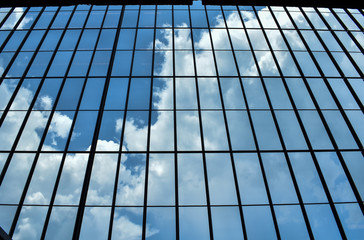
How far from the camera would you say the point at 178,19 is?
18.8 meters

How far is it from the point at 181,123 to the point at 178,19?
353 inches

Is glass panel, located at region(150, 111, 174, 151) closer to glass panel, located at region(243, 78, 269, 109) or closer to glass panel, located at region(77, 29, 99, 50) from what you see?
glass panel, located at region(243, 78, 269, 109)

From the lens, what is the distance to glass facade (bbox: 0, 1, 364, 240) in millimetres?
11281

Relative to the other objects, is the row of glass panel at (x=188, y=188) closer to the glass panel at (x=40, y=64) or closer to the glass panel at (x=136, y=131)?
the glass panel at (x=136, y=131)

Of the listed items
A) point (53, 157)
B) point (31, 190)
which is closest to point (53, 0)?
point (53, 157)

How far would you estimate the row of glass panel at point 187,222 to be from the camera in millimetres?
10758

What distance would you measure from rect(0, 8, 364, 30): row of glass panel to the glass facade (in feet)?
0.37

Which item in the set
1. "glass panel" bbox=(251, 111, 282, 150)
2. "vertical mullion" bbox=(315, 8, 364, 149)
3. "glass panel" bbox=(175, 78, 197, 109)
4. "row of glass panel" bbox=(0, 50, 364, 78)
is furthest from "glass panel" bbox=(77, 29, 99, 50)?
"vertical mullion" bbox=(315, 8, 364, 149)

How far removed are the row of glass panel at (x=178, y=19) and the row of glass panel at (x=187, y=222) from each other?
42.1 ft

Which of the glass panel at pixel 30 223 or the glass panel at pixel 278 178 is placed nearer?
the glass panel at pixel 30 223

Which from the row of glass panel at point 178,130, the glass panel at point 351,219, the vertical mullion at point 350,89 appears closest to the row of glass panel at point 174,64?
the vertical mullion at point 350,89

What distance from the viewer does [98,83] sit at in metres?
15.2

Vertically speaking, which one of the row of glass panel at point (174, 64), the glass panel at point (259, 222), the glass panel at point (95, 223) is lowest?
the glass panel at point (259, 222)

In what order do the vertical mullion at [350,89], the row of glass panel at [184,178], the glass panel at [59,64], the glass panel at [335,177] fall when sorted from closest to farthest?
the row of glass panel at [184,178] < the glass panel at [335,177] < the vertical mullion at [350,89] < the glass panel at [59,64]
